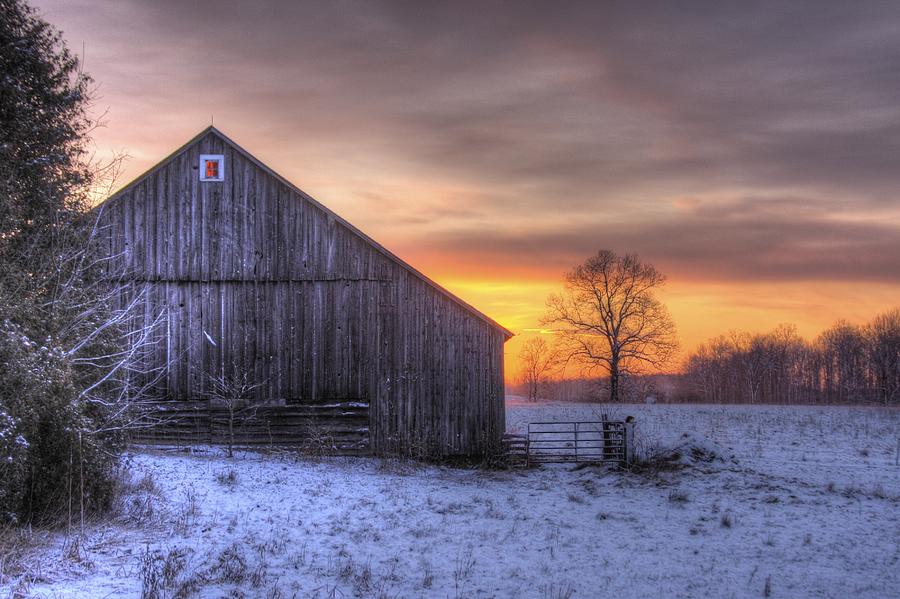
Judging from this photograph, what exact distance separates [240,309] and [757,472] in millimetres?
14808

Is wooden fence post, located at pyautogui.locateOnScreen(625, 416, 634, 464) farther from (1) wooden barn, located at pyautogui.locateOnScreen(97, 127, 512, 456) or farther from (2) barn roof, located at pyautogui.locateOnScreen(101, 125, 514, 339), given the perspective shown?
(2) barn roof, located at pyautogui.locateOnScreen(101, 125, 514, 339)

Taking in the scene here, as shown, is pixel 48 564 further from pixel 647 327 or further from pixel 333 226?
pixel 647 327

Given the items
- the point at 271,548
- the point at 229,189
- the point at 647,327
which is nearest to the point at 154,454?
the point at 229,189

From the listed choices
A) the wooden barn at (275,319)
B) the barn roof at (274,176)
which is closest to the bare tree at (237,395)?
the wooden barn at (275,319)

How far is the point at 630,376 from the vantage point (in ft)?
149

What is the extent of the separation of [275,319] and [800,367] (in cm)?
7026

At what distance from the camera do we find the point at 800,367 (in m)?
75.1

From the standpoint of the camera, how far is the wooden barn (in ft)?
65.1

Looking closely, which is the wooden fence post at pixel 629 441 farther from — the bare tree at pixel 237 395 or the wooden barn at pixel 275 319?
the bare tree at pixel 237 395

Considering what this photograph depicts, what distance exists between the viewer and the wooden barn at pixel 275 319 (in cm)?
1984

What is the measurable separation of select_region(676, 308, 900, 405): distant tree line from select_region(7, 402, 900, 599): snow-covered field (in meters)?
52.0

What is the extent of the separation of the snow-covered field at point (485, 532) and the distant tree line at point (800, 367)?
5203cm

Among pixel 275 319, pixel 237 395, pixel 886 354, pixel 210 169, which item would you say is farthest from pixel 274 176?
pixel 886 354

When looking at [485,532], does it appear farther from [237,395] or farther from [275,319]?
[275,319]
